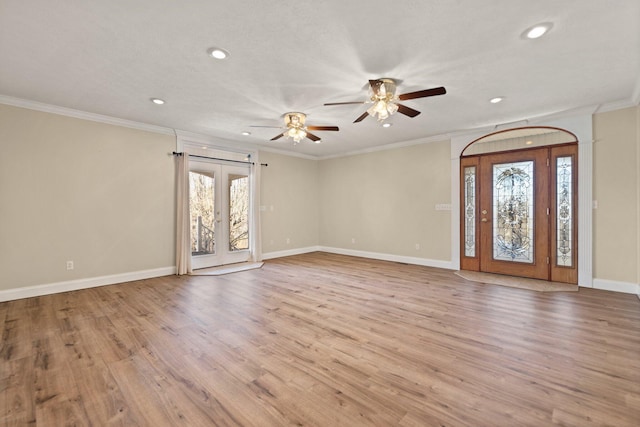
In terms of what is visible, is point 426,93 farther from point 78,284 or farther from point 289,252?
point 78,284

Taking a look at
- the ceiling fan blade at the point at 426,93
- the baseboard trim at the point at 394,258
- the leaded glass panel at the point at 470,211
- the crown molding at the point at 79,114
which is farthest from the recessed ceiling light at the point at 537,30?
the crown molding at the point at 79,114

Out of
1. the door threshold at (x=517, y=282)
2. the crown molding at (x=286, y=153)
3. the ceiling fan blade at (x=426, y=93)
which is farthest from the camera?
the crown molding at (x=286, y=153)

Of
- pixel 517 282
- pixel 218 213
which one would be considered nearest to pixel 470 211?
pixel 517 282

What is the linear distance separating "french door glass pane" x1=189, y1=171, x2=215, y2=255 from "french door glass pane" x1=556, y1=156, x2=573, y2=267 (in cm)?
652

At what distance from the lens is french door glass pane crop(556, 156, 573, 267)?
4613mm

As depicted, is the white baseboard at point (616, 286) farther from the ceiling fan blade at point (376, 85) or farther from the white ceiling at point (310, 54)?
the ceiling fan blade at point (376, 85)

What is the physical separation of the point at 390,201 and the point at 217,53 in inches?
198

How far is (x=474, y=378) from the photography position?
2.09m

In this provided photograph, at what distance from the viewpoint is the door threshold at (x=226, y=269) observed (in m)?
5.51

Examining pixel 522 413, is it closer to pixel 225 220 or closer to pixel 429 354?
pixel 429 354

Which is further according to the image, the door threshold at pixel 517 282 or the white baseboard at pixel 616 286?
the door threshold at pixel 517 282

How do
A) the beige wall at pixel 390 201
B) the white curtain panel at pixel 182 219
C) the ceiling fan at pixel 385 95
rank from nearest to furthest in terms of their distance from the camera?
the ceiling fan at pixel 385 95, the white curtain panel at pixel 182 219, the beige wall at pixel 390 201

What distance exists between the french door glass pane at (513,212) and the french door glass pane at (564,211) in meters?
0.36

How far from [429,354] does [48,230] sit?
543 centimetres
